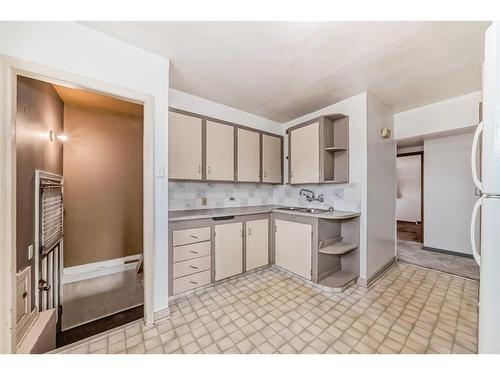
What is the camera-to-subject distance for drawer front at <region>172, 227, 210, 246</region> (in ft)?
6.33

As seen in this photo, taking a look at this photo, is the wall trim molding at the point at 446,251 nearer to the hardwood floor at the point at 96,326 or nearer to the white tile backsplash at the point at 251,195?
the white tile backsplash at the point at 251,195

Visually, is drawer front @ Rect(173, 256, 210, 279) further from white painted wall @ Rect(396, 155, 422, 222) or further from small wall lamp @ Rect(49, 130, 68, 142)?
white painted wall @ Rect(396, 155, 422, 222)

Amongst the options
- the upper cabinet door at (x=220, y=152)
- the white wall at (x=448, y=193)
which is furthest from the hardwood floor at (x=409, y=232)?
the upper cabinet door at (x=220, y=152)

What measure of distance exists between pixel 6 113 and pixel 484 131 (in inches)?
105

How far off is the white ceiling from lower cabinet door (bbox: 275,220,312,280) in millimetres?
1668

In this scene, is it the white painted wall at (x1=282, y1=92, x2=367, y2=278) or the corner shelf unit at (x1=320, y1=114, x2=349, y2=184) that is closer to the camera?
the white painted wall at (x1=282, y1=92, x2=367, y2=278)

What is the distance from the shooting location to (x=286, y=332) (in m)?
1.49

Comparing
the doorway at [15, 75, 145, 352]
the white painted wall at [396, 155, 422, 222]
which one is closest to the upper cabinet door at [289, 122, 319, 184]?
the doorway at [15, 75, 145, 352]

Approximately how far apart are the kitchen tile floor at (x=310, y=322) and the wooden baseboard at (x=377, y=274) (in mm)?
61

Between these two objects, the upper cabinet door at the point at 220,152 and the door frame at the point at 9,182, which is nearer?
the door frame at the point at 9,182

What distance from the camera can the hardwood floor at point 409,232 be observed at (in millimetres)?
4208

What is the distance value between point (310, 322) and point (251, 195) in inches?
75.8

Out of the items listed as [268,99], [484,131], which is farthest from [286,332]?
[268,99]

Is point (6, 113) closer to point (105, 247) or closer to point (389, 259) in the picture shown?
point (105, 247)
